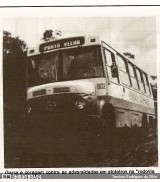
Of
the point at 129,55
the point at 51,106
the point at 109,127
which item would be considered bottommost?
the point at 109,127

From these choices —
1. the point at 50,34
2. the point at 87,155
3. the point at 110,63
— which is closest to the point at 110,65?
the point at 110,63

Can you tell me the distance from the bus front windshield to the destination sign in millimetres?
26

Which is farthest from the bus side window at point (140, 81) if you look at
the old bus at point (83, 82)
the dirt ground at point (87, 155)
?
the dirt ground at point (87, 155)

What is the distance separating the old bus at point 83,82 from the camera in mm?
1627

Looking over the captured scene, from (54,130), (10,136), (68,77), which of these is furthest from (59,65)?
(10,136)

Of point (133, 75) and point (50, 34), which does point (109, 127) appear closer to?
point (133, 75)

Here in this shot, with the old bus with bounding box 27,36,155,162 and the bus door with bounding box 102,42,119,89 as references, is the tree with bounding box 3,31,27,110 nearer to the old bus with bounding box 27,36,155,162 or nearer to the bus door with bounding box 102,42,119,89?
the old bus with bounding box 27,36,155,162

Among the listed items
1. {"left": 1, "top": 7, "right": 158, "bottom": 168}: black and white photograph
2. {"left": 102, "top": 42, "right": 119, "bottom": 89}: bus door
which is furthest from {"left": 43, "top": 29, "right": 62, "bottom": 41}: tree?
{"left": 102, "top": 42, "right": 119, "bottom": 89}: bus door

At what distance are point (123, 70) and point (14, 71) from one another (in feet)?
1.79

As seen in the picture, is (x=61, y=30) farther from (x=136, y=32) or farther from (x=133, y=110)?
Result: (x=133, y=110)

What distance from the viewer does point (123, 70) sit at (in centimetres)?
170

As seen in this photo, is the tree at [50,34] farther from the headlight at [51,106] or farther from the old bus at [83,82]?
the headlight at [51,106]

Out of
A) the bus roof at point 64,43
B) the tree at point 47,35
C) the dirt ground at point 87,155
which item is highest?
the tree at point 47,35

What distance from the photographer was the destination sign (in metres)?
1.66
